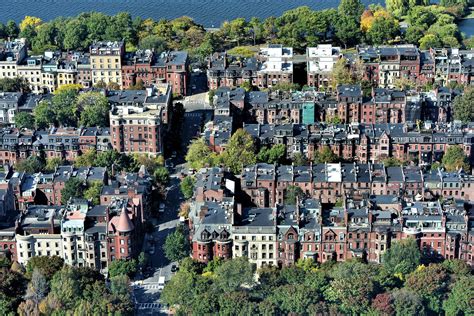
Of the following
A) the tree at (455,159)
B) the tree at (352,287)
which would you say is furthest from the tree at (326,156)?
the tree at (352,287)

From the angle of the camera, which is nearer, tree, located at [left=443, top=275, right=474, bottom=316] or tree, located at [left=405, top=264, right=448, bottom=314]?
tree, located at [left=443, top=275, right=474, bottom=316]

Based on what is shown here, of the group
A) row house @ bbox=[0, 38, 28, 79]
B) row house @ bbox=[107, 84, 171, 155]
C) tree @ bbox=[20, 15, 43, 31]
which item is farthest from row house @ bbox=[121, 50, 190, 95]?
tree @ bbox=[20, 15, 43, 31]

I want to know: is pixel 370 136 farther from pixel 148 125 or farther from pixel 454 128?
pixel 148 125

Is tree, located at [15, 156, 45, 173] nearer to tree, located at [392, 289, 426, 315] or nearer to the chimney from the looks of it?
the chimney

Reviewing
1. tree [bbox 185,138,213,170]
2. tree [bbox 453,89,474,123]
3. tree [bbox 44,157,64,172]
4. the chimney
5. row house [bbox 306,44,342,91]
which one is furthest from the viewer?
row house [bbox 306,44,342,91]

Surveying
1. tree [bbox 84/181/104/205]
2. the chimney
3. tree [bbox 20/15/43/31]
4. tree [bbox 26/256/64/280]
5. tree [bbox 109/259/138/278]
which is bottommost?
tree [bbox 109/259/138/278]

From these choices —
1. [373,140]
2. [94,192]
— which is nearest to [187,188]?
[94,192]

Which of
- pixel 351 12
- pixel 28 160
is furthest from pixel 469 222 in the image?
pixel 351 12
